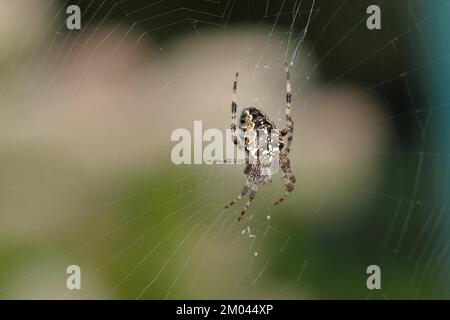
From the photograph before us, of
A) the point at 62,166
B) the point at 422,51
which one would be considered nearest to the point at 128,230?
the point at 62,166

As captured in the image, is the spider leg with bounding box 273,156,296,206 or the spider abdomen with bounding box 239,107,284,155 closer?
the spider abdomen with bounding box 239,107,284,155

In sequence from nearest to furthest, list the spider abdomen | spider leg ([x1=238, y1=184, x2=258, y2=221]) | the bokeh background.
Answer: the spider abdomen
spider leg ([x1=238, y1=184, x2=258, y2=221])
the bokeh background

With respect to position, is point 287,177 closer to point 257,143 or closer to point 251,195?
point 251,195

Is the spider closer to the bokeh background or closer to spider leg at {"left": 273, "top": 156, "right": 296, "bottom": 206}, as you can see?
spider leg at {"left": 273, "top": 156, "right": 296, "bottom": 206}

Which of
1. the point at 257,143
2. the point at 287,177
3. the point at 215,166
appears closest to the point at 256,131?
the point at 257,143

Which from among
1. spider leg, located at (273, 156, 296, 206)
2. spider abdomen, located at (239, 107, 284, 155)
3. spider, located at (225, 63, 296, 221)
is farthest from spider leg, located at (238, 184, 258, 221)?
spider abdomen, located at (239, 107, 284, 155)

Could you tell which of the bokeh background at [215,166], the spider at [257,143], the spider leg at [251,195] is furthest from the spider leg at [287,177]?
the bokeh background at [215,166]
